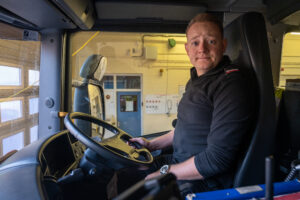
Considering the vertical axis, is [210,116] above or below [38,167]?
above

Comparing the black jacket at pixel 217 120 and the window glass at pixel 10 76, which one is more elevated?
the window glass at pixel 10 76

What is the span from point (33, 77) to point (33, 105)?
0.70ft

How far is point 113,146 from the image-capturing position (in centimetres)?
A: 111

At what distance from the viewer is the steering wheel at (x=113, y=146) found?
0.89 meters

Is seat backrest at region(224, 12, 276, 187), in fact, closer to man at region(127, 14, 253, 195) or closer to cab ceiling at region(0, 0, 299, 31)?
man at region(127, 14, 253, 195)

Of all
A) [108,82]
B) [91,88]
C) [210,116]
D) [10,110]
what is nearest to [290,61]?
[210,116]

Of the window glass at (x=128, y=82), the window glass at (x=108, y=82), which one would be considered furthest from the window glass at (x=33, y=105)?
the window glass at (x=128, y=82)

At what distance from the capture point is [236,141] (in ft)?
2.84

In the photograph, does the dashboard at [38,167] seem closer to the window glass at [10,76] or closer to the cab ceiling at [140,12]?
the window glass at [10,76]

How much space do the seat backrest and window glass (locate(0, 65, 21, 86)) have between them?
134 cm

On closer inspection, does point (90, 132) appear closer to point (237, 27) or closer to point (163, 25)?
point (163, 25)

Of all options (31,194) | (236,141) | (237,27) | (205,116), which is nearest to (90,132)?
(31,194)

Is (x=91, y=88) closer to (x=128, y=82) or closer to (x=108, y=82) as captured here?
(x=108, y=82)

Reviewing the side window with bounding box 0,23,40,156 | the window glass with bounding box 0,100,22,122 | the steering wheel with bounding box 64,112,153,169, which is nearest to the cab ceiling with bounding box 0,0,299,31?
the side window with bounding box 0,23,40,156
